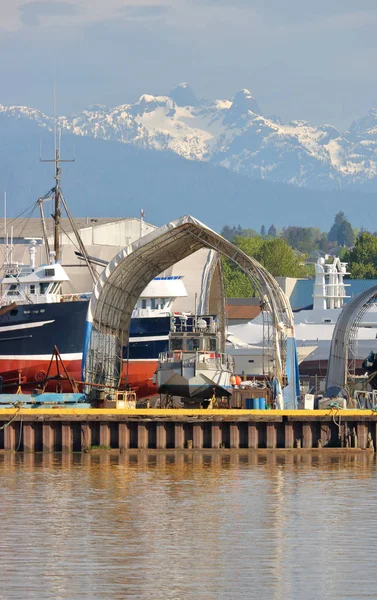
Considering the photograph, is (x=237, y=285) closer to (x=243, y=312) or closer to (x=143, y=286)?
(x=243, y=312)

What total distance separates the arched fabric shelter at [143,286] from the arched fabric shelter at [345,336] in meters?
8.54

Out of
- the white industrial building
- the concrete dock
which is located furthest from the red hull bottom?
the white industrial building

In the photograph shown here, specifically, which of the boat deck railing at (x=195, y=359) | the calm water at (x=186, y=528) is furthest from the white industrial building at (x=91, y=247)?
the calm water at (x=186, y=528)

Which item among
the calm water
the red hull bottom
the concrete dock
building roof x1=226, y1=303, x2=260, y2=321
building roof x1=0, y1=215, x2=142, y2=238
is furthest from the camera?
building roof x1=226, y1=303, x2=260, y2=321

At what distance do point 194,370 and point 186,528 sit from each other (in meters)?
24.3

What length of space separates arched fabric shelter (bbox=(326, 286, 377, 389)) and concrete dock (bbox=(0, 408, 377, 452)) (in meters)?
15.2

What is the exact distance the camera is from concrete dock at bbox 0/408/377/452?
177 feet

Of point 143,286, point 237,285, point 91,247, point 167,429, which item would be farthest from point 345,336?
point 237,285

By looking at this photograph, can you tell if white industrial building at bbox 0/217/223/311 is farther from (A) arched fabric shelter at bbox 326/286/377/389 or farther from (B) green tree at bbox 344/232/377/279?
(B) green tree at bbox 344/232/377/279

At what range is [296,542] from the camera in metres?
34.3

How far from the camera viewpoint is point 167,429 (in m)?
54.5

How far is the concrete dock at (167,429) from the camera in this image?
177ft

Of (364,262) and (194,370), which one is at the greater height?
(364,262)

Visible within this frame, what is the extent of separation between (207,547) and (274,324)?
27.4 meters
